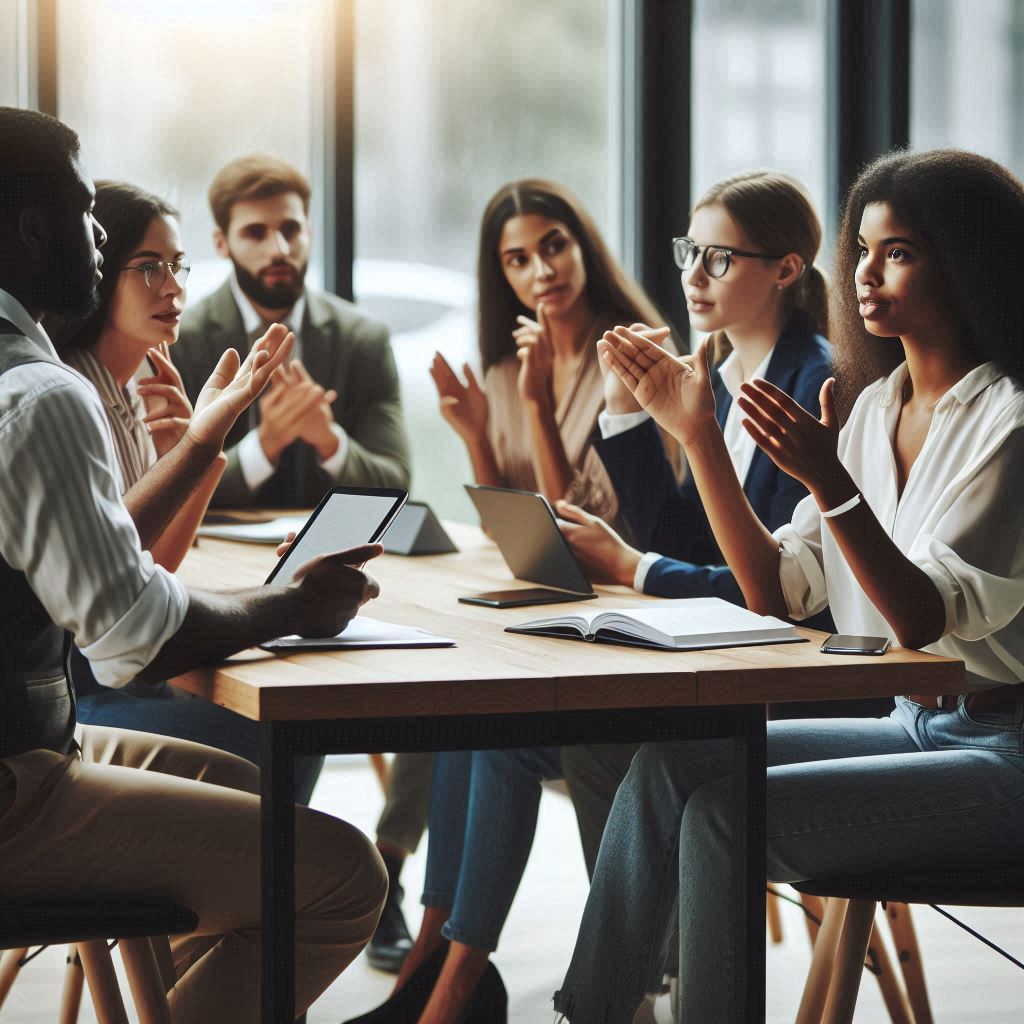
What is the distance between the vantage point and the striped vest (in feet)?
4.65

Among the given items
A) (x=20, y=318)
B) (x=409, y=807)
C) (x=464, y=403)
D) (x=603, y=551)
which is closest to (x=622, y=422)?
(x=603, y=551)

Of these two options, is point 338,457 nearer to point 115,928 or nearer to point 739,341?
point 739,341

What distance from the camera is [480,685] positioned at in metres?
1.46

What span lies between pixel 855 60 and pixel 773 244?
256 cm

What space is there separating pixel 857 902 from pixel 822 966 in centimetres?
20

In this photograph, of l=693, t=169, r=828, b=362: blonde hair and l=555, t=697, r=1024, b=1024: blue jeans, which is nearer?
l=555, t=697, r=1024, b=1024: blue jeans

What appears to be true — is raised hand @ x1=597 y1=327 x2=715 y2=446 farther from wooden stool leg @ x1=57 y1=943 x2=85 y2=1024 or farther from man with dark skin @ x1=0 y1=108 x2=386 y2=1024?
wooden stool leg @ x1=57 y1=943 x2=85 y2=1024

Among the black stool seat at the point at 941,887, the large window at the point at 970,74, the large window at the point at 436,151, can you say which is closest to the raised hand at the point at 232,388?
the black stool seat at the point at 941,887

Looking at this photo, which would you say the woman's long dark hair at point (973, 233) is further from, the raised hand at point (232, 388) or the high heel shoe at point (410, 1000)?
the high heel shoe at point (410, 1000)

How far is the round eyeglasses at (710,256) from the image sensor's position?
248 cm

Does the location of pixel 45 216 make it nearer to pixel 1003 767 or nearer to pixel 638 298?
pixel 1003 767

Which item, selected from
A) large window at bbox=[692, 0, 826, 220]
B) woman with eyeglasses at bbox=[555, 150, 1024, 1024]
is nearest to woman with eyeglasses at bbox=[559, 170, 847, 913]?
woman with eyeglasses at bbox=[555, 150, 1024, 1024]

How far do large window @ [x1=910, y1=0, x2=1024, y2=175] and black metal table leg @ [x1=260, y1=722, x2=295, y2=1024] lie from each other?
4007 millimetres

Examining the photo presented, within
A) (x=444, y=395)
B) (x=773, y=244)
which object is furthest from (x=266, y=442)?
(x=773, y=244)
